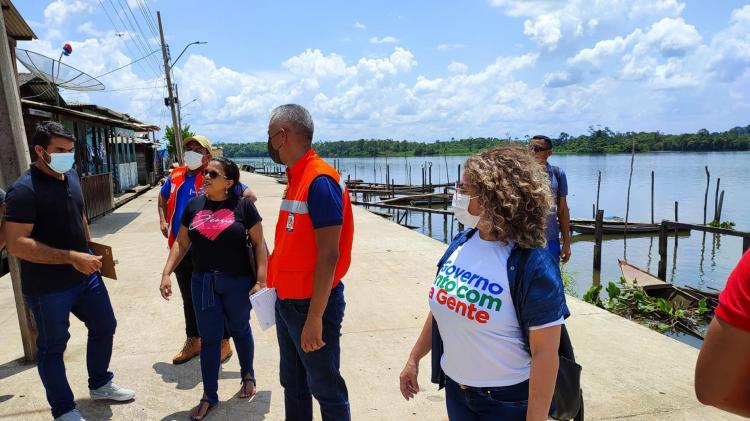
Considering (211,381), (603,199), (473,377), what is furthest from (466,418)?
(603,199)

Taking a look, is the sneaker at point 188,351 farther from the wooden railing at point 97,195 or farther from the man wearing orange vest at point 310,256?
the wooden railing at point 97,195

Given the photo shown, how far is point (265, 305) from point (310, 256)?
0.48 meters

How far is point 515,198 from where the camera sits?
1.65 metres

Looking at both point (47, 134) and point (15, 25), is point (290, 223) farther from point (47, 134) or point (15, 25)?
point (15, 25)

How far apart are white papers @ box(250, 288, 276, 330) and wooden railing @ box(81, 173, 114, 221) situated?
34.7ft

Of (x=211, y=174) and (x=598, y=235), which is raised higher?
(x=211, y=174)

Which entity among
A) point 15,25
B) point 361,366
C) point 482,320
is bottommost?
point 361,366

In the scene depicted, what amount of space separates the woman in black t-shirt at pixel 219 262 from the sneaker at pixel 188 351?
939 mm

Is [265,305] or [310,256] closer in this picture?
[310,256]

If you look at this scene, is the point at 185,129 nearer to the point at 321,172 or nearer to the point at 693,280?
the point at 693,280

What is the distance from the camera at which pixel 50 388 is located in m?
2.87

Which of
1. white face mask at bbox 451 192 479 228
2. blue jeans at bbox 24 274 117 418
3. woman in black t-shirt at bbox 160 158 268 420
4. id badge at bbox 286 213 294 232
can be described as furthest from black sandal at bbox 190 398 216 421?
white face mask at bbox 451 192 479 228

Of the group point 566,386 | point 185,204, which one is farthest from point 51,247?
point 566,386

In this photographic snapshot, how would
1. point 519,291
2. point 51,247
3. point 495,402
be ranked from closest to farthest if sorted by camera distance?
1. point 519,291
2. point 495,402
3. point 51,247
